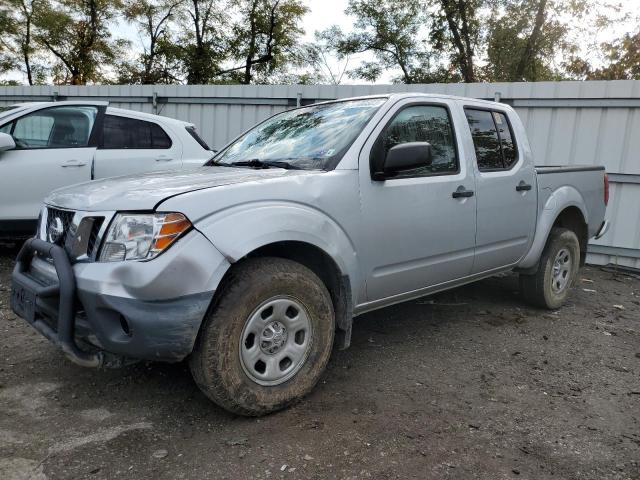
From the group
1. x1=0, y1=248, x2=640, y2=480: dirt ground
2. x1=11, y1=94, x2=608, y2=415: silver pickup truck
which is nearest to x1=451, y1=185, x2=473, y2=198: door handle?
x1=11, y1=94, x2=608, y2=415: silver pickup truck

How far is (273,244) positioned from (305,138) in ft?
3.29

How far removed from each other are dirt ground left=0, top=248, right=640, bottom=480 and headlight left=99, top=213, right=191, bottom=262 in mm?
895

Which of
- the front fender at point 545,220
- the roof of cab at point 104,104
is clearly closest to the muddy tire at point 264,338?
the front fender at point 545,220

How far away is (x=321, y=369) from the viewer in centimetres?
291

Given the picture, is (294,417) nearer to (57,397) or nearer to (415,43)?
(57,397)

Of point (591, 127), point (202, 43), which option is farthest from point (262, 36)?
point (591, 127)

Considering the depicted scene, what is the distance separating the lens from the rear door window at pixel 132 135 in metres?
5.99

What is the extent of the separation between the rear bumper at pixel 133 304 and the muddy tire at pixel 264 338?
0.13 meters

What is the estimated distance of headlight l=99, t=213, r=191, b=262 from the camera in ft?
7.70

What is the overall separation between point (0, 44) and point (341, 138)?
110ft

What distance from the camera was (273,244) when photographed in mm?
2732

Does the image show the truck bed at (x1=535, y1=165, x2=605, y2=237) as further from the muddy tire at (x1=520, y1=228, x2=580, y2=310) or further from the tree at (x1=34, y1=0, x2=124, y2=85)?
the tree at (x1=34, y1=0, x2=124, y2=85)

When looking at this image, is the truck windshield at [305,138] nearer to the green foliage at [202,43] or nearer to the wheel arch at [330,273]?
the wheel arch at [330,273]

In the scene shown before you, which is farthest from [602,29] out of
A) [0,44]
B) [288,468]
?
[0,44]
